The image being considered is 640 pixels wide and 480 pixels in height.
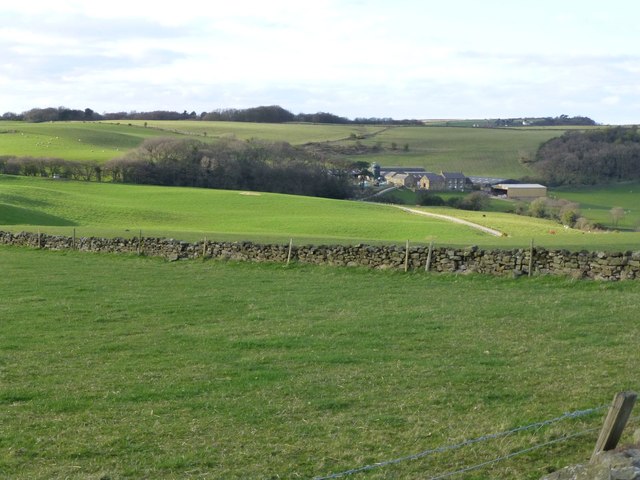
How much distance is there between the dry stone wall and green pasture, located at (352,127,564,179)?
324 feet

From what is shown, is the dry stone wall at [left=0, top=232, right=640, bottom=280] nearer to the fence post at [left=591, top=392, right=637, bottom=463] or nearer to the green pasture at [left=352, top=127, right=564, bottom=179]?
the fence post at [left=591, top=392, right=637, bottom=463]

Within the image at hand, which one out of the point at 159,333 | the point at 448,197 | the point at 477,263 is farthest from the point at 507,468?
the point at 448,197

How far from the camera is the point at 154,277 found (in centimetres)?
2620

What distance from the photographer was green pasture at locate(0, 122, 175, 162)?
338ft

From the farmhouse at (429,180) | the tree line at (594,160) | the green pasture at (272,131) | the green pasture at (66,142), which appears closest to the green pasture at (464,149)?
the tree line at (594,160)

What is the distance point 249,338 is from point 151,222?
44508 millimetres

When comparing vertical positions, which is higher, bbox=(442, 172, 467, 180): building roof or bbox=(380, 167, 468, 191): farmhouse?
bbox=(442, 172, 467, 180): building roof

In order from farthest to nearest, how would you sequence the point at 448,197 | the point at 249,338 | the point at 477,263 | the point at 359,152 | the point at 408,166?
the point at 359,152
the point at 408,166
the point at 448,197
the point at 477,263
the point at 249,338

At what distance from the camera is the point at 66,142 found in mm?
121625

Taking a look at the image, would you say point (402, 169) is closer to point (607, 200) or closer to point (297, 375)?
point (607, 200)

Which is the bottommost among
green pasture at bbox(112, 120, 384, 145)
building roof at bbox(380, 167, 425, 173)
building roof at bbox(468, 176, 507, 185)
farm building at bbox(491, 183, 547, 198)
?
farm building at bbox(491, 183, 547, 198)

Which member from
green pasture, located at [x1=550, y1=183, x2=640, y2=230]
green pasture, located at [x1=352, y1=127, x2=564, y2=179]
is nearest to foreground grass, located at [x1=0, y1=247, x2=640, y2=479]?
green pasture, located at [x1=550, y1=183, x2=640, y2=230]

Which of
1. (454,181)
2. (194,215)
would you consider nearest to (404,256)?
(194,215)

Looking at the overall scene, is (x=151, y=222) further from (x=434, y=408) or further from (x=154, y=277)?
(x=434, y=408)
